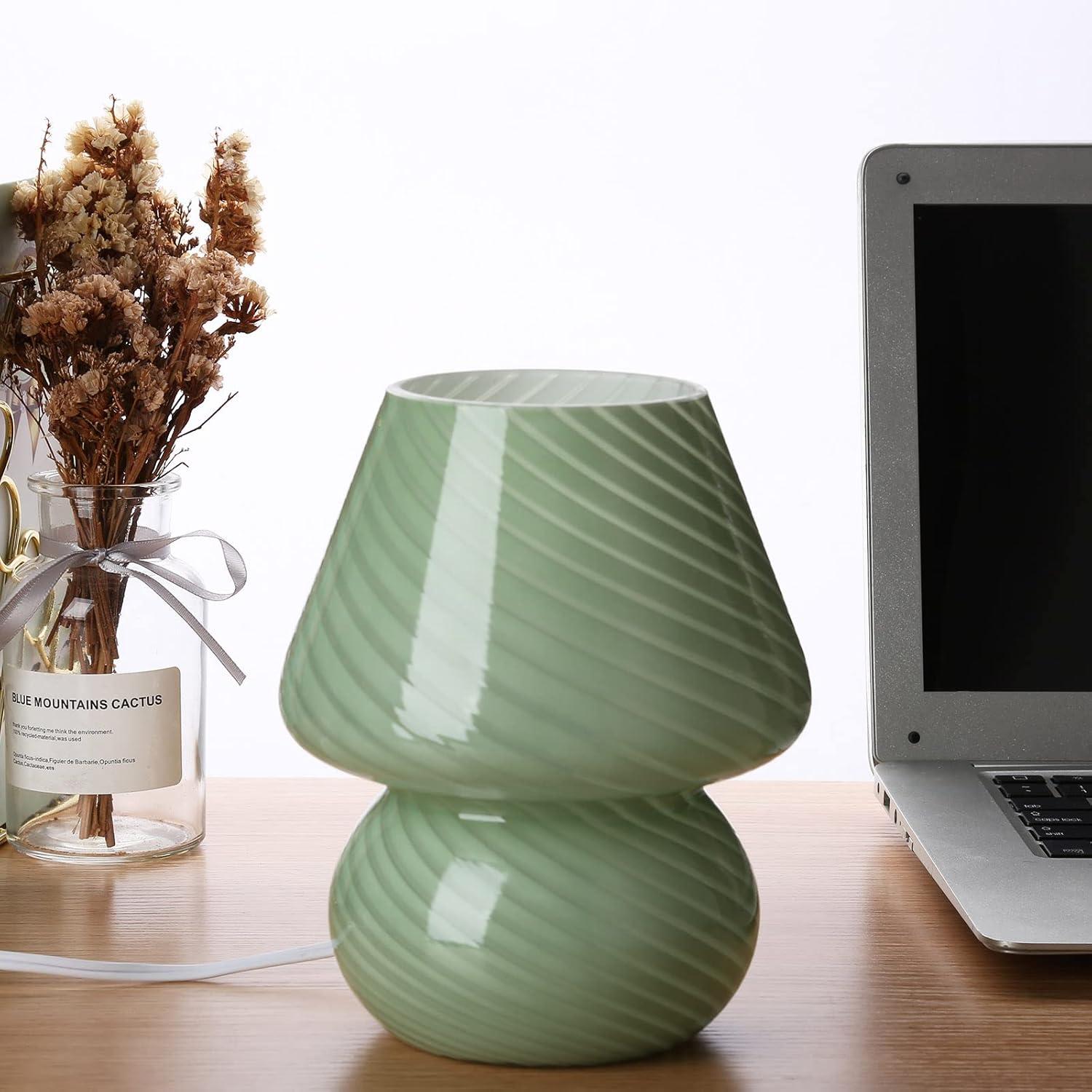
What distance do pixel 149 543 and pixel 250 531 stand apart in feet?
3.74

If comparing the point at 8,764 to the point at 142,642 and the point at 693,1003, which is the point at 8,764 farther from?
the point at 693,1003

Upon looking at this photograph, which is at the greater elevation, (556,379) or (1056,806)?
(556,379)

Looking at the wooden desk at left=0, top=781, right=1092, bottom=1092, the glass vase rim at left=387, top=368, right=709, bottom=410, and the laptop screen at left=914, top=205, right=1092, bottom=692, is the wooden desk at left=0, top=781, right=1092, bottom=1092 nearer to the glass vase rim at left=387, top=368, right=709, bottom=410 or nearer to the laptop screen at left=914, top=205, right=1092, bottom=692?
the laptop screen at left=914, top=205, right=1092, bottom=692

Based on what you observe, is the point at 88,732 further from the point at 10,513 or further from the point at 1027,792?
the point at 1027,792

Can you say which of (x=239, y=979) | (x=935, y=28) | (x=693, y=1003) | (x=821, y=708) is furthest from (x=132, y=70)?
(x=693, y=1003)

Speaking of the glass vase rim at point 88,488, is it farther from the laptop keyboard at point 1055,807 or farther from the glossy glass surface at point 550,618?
the laptop keyboard at point 1055,807

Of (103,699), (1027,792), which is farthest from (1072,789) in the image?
(103,699)

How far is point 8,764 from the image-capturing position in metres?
0.66

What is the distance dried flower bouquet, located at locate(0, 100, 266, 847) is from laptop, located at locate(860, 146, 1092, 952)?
0.33 metres

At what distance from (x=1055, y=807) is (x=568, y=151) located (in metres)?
1.23

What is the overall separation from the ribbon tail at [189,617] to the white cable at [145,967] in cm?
16

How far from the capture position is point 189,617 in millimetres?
659

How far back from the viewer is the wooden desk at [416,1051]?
45 centimetres

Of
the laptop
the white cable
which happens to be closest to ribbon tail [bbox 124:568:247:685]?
the white cable
